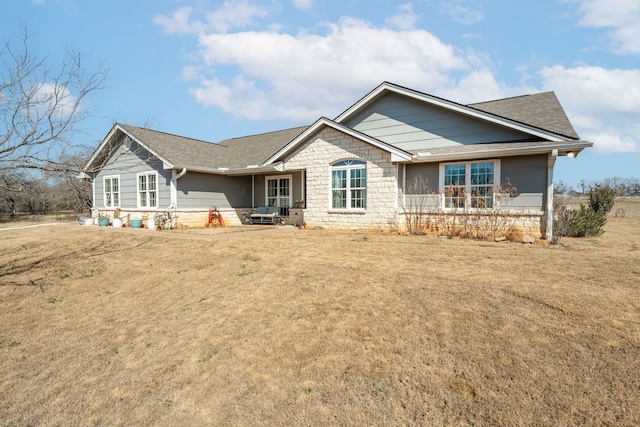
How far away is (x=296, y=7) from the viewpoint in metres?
10.9

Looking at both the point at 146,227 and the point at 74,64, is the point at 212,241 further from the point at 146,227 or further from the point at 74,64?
the point at 146,227

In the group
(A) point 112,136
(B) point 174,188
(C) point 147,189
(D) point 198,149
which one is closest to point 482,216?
(B) point 174,188

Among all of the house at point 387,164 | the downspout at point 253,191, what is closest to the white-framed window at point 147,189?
the house at point 387,164

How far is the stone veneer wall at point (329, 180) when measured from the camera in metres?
11.8

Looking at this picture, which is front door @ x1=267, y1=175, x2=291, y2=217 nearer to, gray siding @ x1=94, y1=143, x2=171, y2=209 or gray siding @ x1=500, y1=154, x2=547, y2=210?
gray siding @ x1=94, y1=143, x2=171, y2=209

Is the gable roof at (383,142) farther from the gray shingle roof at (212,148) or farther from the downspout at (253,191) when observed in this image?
the downspout at (253,191)

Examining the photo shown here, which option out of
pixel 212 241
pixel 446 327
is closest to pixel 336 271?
pixel 446 327

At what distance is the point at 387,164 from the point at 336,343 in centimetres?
877

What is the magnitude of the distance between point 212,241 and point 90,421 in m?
7.28

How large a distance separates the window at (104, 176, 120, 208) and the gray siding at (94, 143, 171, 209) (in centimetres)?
29

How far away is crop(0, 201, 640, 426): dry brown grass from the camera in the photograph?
3.03 m

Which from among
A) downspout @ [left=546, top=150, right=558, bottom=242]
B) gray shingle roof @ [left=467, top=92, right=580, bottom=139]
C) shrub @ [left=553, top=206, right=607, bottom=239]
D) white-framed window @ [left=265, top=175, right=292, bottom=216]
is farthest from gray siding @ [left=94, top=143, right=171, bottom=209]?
shrub @ [left=553, top=206, right=607, bottom=239]

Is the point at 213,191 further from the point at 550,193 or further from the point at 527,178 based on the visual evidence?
the point at 550,193

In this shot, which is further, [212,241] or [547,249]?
[212,241]
